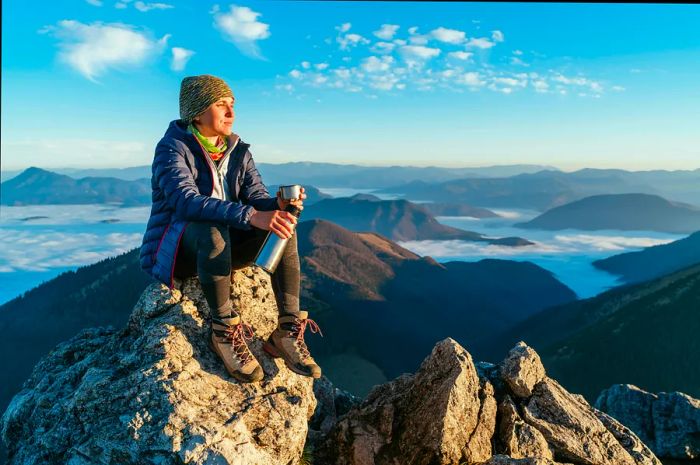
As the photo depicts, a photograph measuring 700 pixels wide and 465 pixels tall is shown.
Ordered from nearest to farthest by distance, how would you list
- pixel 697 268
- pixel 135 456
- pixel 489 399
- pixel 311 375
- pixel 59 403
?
pixel 135 456 < pixel 59 403 < pixel 311 375 < pixel 489 399 < pixel 697 268

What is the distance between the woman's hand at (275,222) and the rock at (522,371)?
7.86 metres

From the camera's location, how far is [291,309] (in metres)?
9.40

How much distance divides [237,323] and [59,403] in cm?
366

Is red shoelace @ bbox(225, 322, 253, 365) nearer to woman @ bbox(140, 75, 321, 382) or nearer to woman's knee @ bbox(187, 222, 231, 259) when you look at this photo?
woman @ bbox(140, 75, 321, 382)

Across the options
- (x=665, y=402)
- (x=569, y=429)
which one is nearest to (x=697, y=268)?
(x=665, y=402)

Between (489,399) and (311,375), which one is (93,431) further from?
(489,399)

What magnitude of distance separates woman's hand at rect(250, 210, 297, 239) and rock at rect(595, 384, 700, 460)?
32.7 m

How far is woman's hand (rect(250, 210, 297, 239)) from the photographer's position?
783 centimetres

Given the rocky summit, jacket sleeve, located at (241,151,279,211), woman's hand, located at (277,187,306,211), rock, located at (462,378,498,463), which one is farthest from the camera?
rock, located at (462,378,498,463)

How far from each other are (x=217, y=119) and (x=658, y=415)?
46.7m

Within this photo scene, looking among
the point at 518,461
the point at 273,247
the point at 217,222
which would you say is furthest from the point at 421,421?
the point at 217,222

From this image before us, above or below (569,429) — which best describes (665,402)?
below

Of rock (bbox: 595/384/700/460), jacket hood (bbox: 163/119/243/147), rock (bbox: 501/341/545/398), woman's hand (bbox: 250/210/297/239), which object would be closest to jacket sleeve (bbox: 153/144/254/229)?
woman's hand (bbox: 250/210/297/239)

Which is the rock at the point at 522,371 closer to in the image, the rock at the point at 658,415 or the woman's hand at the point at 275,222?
the woman's hand at the point at 275,222
